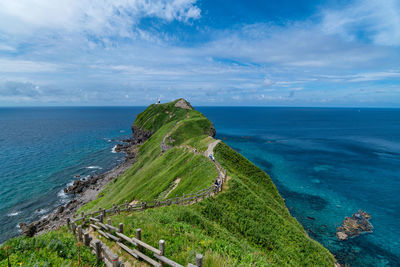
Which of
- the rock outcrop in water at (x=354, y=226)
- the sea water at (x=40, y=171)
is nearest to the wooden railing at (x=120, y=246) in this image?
the rock outcrop in water at (x=354, y=226)

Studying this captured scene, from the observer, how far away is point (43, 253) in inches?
407

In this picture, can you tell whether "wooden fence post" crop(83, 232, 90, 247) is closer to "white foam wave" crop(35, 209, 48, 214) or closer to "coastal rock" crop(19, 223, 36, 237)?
"coastal rock" crop(19, 223, 36, 237)

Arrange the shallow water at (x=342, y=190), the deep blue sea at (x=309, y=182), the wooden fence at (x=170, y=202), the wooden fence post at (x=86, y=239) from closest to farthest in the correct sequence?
the wooden fence post at (x=86, y=239), the wooden fence at (x=170, y=202), the shallow water at (x=342, y=190), the deep blue sea at (x=309, y=182)

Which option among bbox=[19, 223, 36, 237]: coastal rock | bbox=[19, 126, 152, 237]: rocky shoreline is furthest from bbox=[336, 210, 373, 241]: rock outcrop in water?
bbox=[19, 223, 36, 237]: coastal rock

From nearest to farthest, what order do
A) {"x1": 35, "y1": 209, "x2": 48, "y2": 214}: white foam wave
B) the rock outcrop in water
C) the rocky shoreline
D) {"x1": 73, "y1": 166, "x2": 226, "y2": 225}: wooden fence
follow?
{"x1": 73, "y1": 166, "x2": 226, "y2": 225}: wooden fence, the rock outcrop in water, the rocky shoreline, {"x1": 35, "y1": 209, "x2": 48, "y2": 214}: white foam wave

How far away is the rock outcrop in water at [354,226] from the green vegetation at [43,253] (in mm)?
43691

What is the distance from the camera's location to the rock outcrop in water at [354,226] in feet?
121

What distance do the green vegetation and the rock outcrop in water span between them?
43691mm

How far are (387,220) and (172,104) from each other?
381ft

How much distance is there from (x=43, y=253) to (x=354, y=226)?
5108 centimetres

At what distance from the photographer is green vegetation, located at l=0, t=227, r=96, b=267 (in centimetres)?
946

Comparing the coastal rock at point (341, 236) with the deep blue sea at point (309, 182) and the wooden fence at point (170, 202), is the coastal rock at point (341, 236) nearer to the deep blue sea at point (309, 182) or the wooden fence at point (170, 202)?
the deep blue sea at point (309, 182)

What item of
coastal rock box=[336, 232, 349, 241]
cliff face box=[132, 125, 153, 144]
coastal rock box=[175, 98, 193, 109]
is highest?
coastal rock box=[175, 98, 193, 109]

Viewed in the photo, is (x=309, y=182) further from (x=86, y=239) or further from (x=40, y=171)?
(x=40, y=171)
